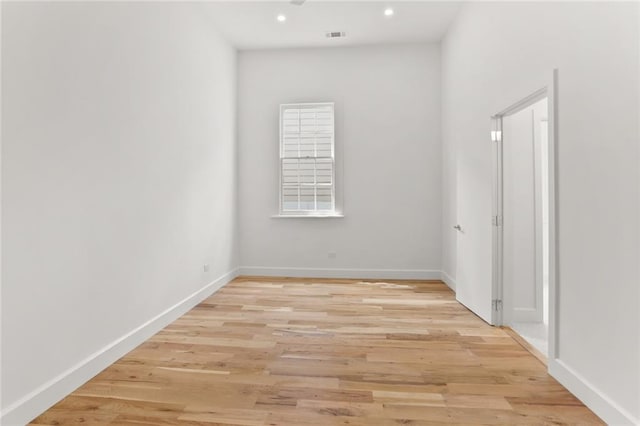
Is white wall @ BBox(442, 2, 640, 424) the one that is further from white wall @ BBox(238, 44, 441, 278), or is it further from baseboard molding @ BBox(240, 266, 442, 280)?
baseboard molding @ BBox(240, 266, 442, 280)

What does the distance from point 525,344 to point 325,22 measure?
4.22 metres

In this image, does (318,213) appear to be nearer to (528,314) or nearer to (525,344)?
(528,314)

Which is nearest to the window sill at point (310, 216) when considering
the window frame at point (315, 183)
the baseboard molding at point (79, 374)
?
the window frame at point (315, 183)

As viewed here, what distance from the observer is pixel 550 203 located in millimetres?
2305

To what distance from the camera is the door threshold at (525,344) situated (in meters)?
2.56

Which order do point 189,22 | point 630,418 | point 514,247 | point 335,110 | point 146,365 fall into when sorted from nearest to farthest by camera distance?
point 630,418 < point 146,365 < point 514,247 < point 189,22 < point 335,110

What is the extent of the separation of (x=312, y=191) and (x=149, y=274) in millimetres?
2849

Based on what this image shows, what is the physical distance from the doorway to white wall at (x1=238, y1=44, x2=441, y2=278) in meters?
1.80

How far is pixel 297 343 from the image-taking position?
113 inches

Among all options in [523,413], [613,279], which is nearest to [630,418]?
[523,413]

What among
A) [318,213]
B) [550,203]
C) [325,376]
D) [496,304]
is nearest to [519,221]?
[496,304]

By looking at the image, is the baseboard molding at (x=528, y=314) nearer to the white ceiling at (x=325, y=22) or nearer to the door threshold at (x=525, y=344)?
the door threshold at (x=525, y=344)

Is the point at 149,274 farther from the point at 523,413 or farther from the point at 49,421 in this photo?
the point at 523,413

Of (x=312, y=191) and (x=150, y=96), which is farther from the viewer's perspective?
(x=312, y=191)
